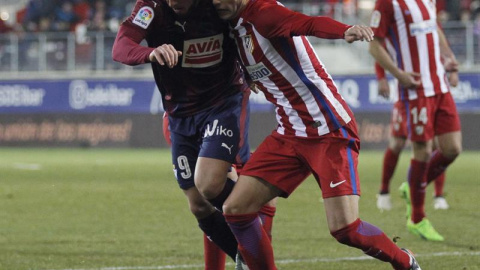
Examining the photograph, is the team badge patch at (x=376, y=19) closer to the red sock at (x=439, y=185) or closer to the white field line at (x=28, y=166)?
the red sock at (x=439, y=185)

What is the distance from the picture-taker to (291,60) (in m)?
5.64

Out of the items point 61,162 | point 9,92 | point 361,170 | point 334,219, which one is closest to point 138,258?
point 334,219

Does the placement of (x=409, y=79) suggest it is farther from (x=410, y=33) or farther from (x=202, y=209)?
(x=202, y=209)

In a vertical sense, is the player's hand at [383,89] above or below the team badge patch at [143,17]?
below

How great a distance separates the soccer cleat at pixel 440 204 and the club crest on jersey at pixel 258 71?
530cm

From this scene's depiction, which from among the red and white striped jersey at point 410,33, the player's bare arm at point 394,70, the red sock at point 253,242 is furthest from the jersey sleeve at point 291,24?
the red and white striped jersey at point 410,33

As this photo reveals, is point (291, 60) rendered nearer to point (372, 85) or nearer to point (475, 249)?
point (475, 249)

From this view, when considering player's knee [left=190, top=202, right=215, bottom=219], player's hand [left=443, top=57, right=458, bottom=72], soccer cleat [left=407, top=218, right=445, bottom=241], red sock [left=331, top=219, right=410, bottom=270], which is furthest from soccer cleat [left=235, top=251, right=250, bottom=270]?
player's hand [left=443, top=57, right=458, bottom=72]

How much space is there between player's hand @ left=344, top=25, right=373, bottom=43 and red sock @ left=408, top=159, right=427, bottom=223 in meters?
3.58

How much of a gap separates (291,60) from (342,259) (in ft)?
6.85

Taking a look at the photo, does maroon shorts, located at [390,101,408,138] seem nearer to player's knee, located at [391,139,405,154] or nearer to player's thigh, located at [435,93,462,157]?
player's knee, located at [391,139,405,154]

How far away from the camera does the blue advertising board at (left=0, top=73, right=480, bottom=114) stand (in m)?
21.3

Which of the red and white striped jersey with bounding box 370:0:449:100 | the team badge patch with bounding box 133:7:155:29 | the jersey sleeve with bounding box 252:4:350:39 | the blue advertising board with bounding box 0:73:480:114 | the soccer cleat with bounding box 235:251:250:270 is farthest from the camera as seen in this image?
the blue advertising board with bounding box 0:73:480:114

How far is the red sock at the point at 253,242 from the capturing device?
18.7ft
